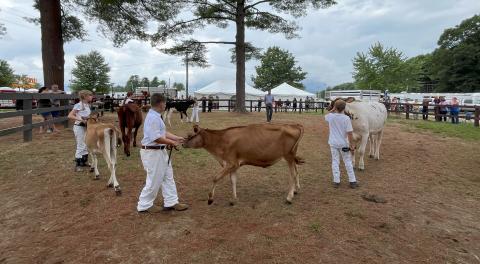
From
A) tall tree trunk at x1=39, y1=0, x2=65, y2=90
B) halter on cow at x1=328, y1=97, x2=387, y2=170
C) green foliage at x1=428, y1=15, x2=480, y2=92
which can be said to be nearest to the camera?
halter on cow at x1=328, y1=97, x2=387, y2=170

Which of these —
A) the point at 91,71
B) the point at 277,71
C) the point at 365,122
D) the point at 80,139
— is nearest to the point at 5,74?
the point at 91,71

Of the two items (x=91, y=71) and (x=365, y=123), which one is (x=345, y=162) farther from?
(x=91, y=71)

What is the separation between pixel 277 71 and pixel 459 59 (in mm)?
33196

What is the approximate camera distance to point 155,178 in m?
4.91

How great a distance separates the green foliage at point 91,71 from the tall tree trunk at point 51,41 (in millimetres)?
53561

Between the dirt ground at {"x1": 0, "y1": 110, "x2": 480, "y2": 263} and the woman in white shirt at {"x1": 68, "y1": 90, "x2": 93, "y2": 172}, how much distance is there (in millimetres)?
356

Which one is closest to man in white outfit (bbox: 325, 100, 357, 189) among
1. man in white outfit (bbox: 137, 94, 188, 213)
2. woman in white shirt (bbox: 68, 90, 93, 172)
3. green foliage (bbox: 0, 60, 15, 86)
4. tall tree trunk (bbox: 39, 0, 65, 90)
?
man in white outfit (bbox: 137, 94, 188, 213)

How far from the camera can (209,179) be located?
6.95 meters

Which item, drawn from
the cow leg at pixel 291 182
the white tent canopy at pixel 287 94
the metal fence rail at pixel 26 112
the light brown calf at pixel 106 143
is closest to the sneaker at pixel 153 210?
the light brown calf at pixel 106 143

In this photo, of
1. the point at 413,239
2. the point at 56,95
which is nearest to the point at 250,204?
the point at 413,239

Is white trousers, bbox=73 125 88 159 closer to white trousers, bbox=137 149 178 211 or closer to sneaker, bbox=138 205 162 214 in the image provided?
white trousers, bbox=137 149 178 211

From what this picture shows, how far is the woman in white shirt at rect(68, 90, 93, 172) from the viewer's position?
6822 millimetres

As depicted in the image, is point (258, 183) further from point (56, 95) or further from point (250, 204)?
point (56, 95)

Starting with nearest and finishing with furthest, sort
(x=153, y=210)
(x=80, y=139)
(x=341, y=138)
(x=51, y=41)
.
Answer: (x=153, y=210), (x=341, y=138), (x=80, y=139), (x=51, y=41)
